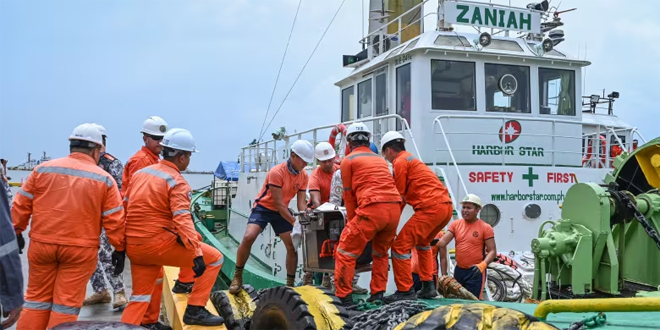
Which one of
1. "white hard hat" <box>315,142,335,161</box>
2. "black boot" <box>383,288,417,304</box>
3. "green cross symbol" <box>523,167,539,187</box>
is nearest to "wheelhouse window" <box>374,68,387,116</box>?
"green cross symbol" <box>523,167,539,187</box>

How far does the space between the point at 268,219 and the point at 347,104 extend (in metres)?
5.68

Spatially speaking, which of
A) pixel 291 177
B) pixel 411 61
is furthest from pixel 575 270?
pixel 411 61

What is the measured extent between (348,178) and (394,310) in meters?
1.66

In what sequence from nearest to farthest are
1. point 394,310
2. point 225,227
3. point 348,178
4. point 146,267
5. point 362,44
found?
point 394,310 → point 146,267 → point 348,178 → point 362,44 → point 225,227

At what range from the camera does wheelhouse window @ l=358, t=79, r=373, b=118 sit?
1033cm

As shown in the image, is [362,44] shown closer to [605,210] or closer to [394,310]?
[605,210]

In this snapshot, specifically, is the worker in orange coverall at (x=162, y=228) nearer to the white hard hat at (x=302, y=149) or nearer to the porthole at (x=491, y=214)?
the white hard hat at (x=302, y=149)

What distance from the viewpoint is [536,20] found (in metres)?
9.46

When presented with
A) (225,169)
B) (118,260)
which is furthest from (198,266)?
(225,169)

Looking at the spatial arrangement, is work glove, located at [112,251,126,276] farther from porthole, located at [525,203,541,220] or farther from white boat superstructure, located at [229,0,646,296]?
porthole, located at [525,203,541,220]

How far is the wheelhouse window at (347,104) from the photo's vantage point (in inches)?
439

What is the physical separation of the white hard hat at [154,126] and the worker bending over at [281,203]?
1273 millimetres

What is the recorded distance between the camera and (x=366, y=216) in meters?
4.47

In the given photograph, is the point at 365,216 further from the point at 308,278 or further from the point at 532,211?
the point at 532,211
